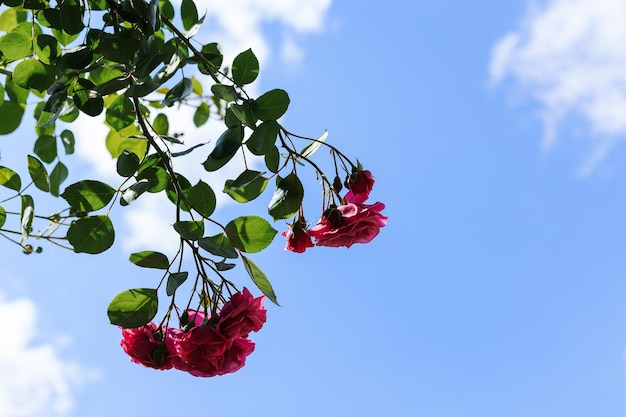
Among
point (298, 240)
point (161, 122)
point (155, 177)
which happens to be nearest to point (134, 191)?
point (155, 177)

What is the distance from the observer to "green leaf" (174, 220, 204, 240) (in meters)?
0.92

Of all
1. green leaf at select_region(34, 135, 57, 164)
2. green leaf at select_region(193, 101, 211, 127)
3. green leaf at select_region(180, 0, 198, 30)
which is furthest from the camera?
green leaf at select_region(193, 101, 211, 127)

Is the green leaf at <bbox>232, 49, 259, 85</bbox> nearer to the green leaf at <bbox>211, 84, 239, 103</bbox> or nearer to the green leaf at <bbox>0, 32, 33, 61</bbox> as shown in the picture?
the green leaf at <bbox>211, 84, 239, 103</bbox>

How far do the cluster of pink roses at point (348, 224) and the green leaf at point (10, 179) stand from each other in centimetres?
54

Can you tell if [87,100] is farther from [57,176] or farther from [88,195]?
[57,176]

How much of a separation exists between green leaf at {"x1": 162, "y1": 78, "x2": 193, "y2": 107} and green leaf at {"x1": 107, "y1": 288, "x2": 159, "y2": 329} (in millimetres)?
269

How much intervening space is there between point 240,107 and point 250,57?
81 millimetres

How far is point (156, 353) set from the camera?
1.01m

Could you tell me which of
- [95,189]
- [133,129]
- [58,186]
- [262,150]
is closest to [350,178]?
[262,150]

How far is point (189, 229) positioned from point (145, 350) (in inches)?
8.6

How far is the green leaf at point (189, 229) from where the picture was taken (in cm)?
92

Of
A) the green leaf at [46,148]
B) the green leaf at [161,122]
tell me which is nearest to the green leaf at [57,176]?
the green leaf at [46,148]

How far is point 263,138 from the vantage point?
954mm

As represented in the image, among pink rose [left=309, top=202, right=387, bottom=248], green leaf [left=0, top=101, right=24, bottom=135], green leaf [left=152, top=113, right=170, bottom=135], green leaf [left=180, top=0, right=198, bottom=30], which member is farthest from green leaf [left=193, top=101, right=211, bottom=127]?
pink rose [left=309, top=202, right=387, bottom=248]
